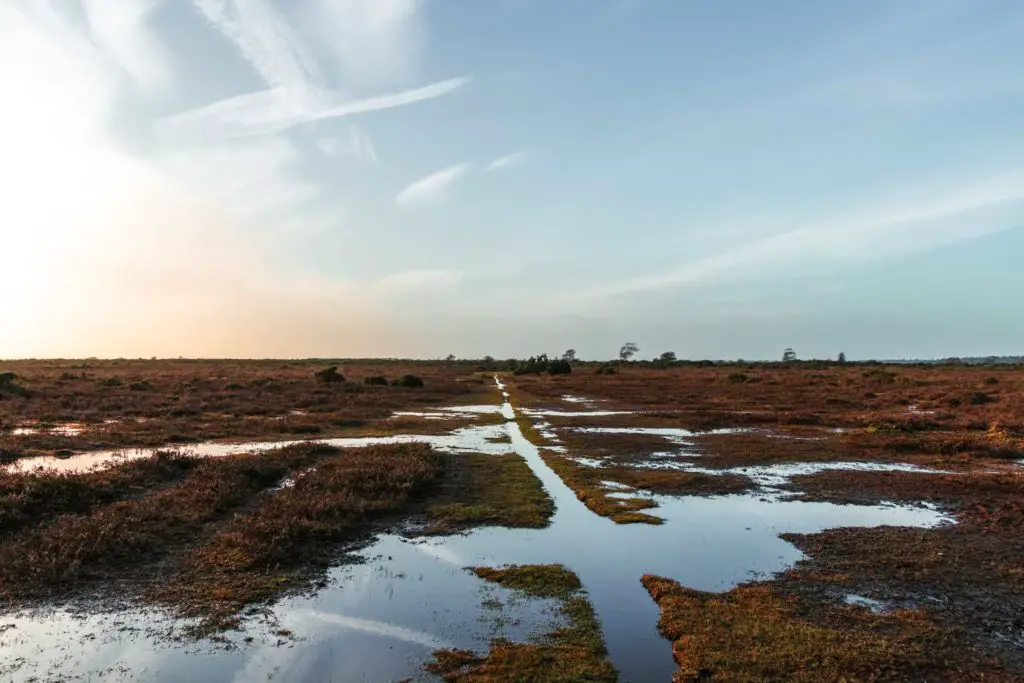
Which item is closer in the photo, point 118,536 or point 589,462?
point 118,536

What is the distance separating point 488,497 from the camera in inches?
675

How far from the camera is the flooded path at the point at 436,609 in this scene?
26.2 ft

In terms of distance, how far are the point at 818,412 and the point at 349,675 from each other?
124ft

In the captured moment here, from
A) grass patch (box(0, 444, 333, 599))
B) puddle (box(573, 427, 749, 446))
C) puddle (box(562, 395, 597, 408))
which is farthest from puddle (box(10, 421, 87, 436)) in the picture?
puddle (box(562, 395, 597, 408))

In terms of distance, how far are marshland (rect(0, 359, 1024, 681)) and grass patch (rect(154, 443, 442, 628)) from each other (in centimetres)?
6

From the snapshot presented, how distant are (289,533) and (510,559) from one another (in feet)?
14.8

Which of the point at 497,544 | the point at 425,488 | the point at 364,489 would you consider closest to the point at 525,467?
the point at 425,488

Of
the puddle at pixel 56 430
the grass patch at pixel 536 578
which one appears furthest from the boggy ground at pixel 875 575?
the puddle at pixel 56 430

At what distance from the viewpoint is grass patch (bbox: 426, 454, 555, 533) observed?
1500cm

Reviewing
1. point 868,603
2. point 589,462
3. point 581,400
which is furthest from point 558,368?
point 868,603

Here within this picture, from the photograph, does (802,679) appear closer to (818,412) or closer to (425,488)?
(425,488)

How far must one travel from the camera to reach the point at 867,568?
11500 mm

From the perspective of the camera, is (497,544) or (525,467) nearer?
(497,544)

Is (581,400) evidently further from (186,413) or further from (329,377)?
(186,413)
